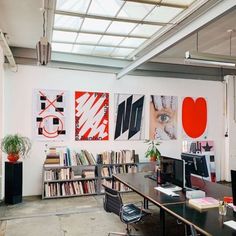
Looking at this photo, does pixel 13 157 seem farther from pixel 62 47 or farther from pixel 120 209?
pixel 120 209

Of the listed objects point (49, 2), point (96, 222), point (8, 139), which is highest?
point (49, 2)

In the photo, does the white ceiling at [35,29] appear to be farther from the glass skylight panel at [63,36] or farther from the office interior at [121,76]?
the glass skylight panel at [63,36]

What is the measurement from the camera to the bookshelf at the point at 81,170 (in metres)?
5.54

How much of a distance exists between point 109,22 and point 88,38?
93 cm

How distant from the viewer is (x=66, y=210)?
4.78 meters

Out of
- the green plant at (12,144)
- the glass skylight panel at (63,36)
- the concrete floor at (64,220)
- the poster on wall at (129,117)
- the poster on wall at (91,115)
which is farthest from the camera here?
the poster on wall at (129,117)

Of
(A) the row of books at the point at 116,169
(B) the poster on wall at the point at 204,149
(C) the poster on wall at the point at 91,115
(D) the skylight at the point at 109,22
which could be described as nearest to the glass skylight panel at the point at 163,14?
(D) the skylight at the point at 109,22

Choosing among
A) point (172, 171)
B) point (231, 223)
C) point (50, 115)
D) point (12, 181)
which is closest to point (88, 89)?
point (50, 115)

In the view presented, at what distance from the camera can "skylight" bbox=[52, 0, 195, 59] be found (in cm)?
354

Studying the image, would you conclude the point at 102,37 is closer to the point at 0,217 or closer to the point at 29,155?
the point at 29,155

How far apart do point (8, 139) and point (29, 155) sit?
84cm

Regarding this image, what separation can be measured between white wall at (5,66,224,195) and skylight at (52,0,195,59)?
792 mm

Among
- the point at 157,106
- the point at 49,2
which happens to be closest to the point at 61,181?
the point at 157,106

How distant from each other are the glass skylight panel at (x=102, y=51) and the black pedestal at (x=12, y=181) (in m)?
2.95
